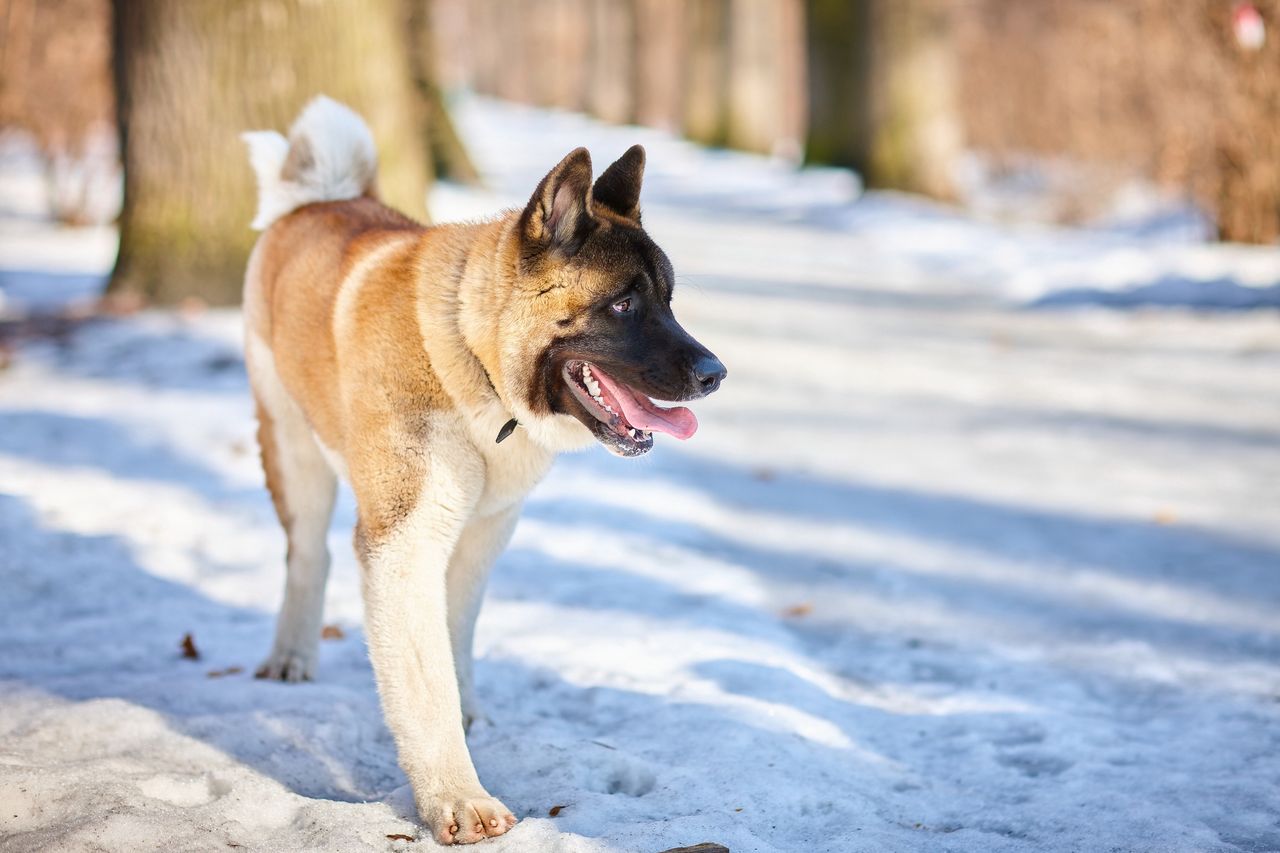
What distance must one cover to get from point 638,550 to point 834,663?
4.23 ft

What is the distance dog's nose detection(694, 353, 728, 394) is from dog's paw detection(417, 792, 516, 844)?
45.3 inches

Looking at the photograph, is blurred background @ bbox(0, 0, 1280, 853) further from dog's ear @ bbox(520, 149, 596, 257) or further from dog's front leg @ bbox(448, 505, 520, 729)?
dog's ear @ bbox(520, 149, 596, 257)

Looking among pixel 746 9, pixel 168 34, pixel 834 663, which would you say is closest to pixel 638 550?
pixel 834 663

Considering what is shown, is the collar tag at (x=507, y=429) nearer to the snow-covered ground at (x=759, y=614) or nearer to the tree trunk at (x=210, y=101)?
the snow-covered ground at (x=759, y=614)

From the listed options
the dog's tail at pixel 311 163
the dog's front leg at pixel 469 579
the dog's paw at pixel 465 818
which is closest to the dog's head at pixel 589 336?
the dog's front leg at pixel 469 579

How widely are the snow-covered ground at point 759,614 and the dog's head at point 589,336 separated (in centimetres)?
98

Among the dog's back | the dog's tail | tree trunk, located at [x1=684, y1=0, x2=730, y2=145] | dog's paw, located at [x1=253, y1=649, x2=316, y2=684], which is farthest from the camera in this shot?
tree trunk, located at [x1=684, y1=0, x2=730, y2=145]

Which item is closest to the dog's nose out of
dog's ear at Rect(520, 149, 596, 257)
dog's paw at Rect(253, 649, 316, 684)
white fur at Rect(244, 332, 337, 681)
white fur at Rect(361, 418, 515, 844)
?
dog's ear at Rect(520, 149, 596, 257)

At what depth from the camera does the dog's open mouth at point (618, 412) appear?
10.0 feet

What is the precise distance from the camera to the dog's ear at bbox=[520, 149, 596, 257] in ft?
9.80

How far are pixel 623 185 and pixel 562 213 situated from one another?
274 millimetres

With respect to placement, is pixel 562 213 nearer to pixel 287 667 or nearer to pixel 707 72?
pixel 287 667

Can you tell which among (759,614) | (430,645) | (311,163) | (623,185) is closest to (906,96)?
(759,614)

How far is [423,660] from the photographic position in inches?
116
